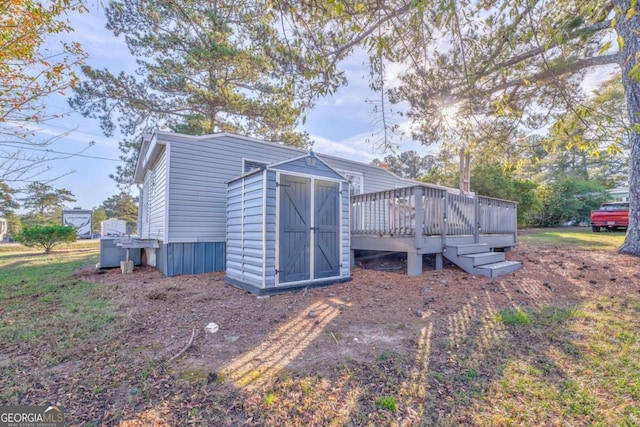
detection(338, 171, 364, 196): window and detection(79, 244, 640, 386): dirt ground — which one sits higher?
detection(338, 171, 364, 196): window

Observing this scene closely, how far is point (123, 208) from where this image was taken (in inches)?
1161

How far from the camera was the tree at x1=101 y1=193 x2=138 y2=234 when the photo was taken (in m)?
26.8

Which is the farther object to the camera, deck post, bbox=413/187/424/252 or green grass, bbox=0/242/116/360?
deck post, bbox=413/187/424/252

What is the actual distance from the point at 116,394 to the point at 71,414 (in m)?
0.26

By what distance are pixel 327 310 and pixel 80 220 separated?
28.3 metres

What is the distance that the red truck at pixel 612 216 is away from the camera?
41.5ft

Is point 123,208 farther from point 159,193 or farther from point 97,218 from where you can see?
point 159,193

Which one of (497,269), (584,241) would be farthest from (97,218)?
(584,241)

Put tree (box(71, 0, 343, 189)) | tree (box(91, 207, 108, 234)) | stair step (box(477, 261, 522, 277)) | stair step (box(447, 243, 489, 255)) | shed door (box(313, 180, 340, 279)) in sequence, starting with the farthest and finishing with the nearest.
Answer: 1. tree (box(91, 207, 108, 234))
2. tree (box(71, 0, 343, 189))
3. stair step (box(447, 243, 489, 255))
4. stair step (box(477, 261, 522, 277))
5. shed door (box(313, 180, 340, 279))

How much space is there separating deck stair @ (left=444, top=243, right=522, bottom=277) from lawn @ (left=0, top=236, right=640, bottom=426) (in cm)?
178

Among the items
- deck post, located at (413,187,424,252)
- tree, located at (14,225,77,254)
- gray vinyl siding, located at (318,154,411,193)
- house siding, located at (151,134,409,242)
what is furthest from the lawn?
tree, located at (14,225,77,254)

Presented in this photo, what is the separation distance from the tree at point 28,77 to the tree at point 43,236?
11.8 m

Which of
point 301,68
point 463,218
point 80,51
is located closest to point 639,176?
point 463,218

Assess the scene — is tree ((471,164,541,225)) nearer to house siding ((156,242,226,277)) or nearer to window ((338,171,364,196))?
window ((338,171,364,196))
